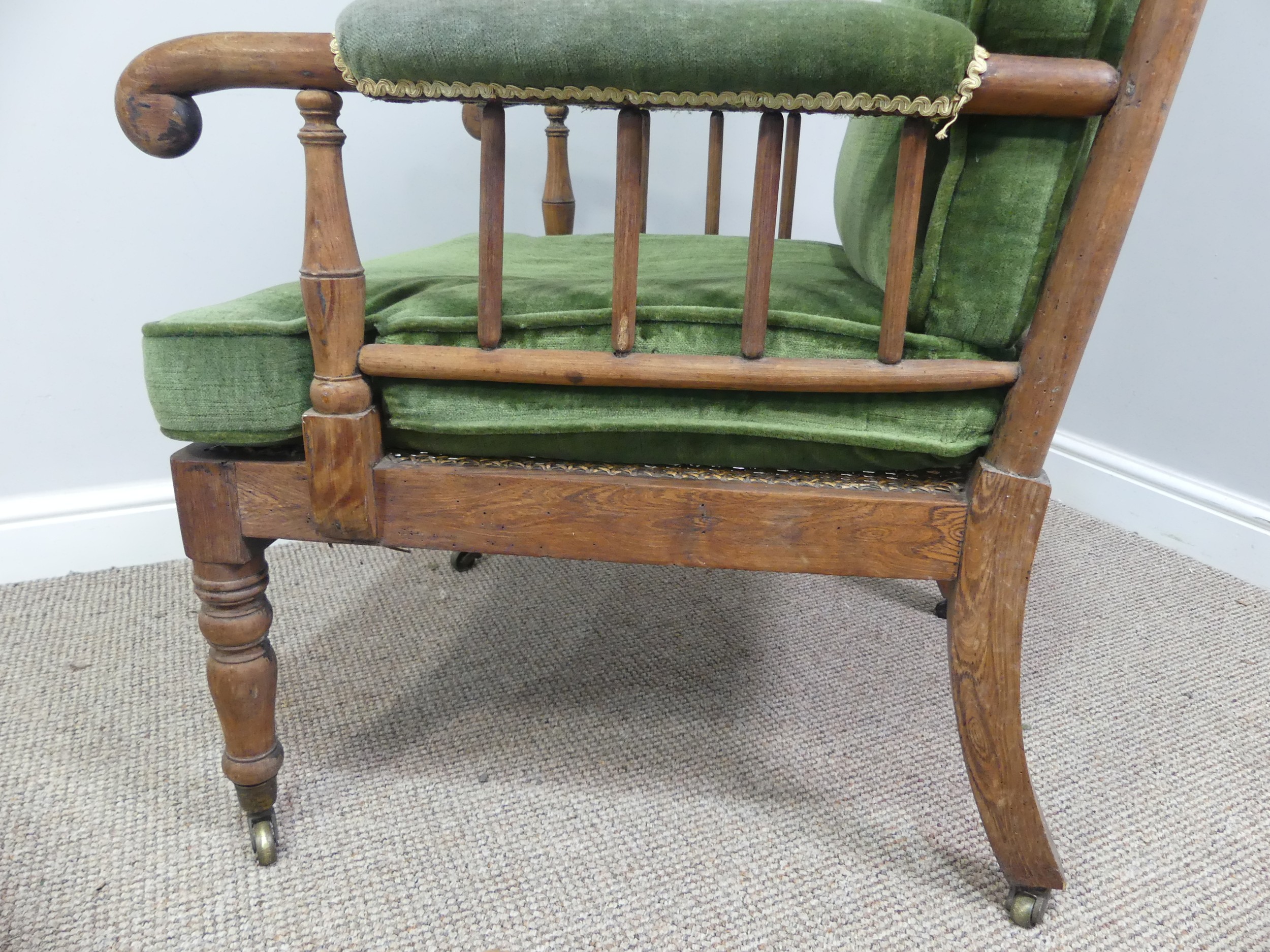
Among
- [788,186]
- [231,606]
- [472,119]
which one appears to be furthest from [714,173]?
[231,606]

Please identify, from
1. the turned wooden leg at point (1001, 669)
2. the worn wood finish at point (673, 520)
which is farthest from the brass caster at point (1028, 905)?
the worn wood finish at point (673, 520)

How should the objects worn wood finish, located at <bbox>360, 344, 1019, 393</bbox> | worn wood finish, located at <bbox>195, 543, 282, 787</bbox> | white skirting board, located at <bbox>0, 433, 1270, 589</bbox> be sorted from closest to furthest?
worn wood finish, located at <bbox>360, 344, 1019, 393</bbox>, worn wood finish, located at <bbox>195, 543, 282, 787</bbox>, white skirting board, located at <bbox>0, 433, 1270, 589</bbox>

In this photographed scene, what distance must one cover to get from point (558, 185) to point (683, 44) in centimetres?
81

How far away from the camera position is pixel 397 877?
811mm

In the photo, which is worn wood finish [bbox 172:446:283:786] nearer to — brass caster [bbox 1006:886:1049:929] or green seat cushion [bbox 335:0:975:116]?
green seat cushion [bbox 335:0:975:116]

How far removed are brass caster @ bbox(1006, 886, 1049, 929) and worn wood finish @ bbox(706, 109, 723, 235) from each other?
3.01 feet

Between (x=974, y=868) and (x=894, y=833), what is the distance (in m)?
0.08

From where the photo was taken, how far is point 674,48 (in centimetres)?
54

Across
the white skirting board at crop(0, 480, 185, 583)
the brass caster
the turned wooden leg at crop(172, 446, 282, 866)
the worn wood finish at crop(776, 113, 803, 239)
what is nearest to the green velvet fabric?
the turned wooden leg at crop(172, 446, 282, 866)

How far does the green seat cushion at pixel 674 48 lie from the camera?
542mm

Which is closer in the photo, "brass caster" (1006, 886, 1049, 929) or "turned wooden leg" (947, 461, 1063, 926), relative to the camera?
"turned wooden leg" (947, 461, 1063, 926)

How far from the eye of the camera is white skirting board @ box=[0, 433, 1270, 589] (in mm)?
1342

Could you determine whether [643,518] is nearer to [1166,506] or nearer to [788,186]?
[788,186]

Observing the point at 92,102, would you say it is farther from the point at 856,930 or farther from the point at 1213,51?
the point at 1213,51
